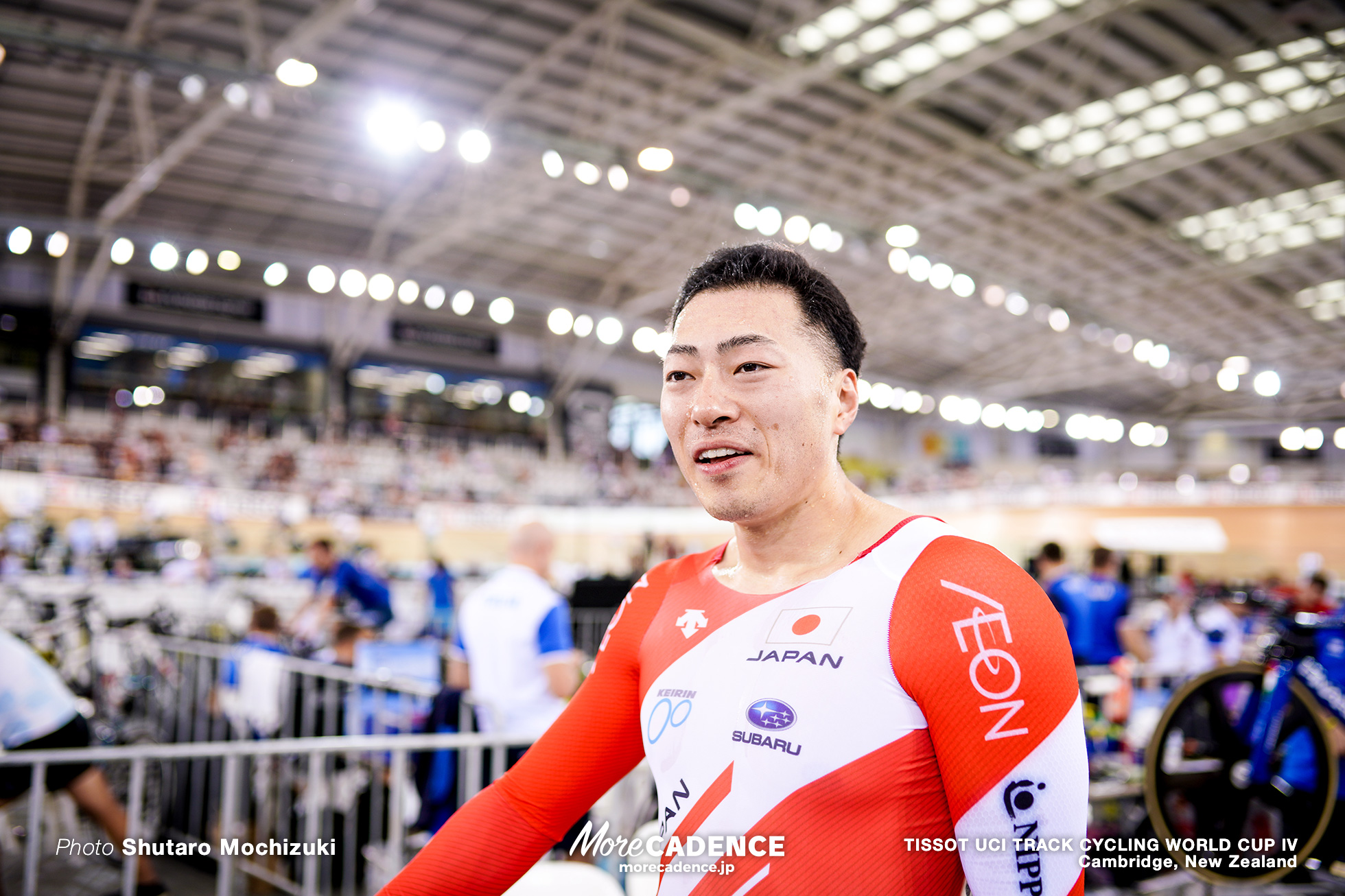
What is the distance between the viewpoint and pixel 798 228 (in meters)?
14.0

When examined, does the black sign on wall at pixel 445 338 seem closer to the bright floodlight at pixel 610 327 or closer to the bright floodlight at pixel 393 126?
the bright floodlight at pixel 610 327

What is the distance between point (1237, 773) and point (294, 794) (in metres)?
5.04

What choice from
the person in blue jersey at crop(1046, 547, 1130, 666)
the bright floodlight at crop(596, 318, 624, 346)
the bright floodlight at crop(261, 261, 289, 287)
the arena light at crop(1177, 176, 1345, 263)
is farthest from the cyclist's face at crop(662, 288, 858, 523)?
the arena light at crop(1177, 176, 1345, 263)

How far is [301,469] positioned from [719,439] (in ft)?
76.4

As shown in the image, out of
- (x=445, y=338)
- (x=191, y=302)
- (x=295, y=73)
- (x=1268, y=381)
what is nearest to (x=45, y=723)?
(x=295, y=73)

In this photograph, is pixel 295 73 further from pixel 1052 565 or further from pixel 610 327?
pixel 610 327

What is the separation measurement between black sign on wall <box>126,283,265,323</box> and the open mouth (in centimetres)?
2332

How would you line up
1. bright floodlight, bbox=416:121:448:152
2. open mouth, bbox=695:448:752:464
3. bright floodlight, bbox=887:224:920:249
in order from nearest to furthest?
open mouth, bbox=695:448:752:464, bright floodlight, bbox=416:121:448:152, bright floodlight, bbox=887:224:920:249

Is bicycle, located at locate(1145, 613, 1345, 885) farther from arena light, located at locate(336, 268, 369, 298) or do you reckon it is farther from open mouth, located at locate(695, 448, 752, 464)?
arena light, located at locate(336, 268, 369, 298)

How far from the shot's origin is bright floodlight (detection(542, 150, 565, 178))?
449 inches

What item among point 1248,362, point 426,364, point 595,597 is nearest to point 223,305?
point 426,364

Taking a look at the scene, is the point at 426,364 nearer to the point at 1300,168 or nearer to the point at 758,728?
the point at 1300,168

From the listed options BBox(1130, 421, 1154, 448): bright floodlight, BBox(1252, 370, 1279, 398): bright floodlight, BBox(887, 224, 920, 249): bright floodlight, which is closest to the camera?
BBox(887, 224, 920, 249): bright floodlight

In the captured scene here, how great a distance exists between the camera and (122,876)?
415cm
